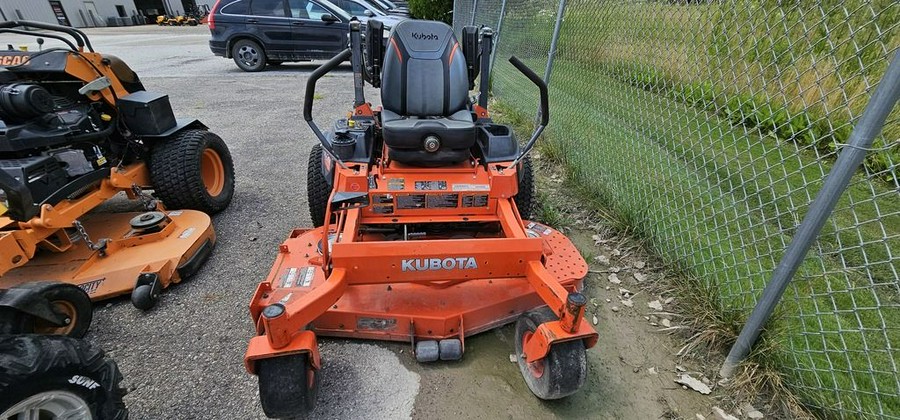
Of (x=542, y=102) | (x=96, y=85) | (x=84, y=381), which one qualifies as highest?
(x=542, y=102)

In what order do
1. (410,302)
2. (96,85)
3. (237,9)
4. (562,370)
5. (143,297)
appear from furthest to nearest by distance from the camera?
(237,9) < (96,85) < (143,297) < (410,302) < (562,370)

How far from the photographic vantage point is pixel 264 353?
172 centimetres

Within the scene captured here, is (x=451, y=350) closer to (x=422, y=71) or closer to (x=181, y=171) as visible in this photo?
(x=422, y=71)

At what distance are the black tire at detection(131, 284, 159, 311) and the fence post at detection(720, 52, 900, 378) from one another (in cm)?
319

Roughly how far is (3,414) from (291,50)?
31.9ft

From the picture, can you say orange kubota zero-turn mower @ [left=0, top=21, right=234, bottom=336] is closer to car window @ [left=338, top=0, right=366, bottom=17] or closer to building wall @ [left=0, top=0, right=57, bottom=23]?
car window @ [left=338, top=0, right=366, bottom=17]

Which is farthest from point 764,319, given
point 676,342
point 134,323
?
point 134,323

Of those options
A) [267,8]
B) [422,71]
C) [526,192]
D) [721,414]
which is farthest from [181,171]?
[267,8]

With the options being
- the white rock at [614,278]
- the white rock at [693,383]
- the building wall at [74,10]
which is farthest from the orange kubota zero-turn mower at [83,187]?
the building wall at [74,10]

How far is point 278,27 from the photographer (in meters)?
9.55

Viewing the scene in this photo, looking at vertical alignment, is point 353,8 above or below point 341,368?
above

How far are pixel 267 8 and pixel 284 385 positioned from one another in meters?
9.82

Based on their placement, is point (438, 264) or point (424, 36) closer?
point (438, 264)

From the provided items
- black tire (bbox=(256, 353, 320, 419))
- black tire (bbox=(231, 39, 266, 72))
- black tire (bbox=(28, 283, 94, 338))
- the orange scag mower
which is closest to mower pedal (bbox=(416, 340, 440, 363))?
the orange scag mower
